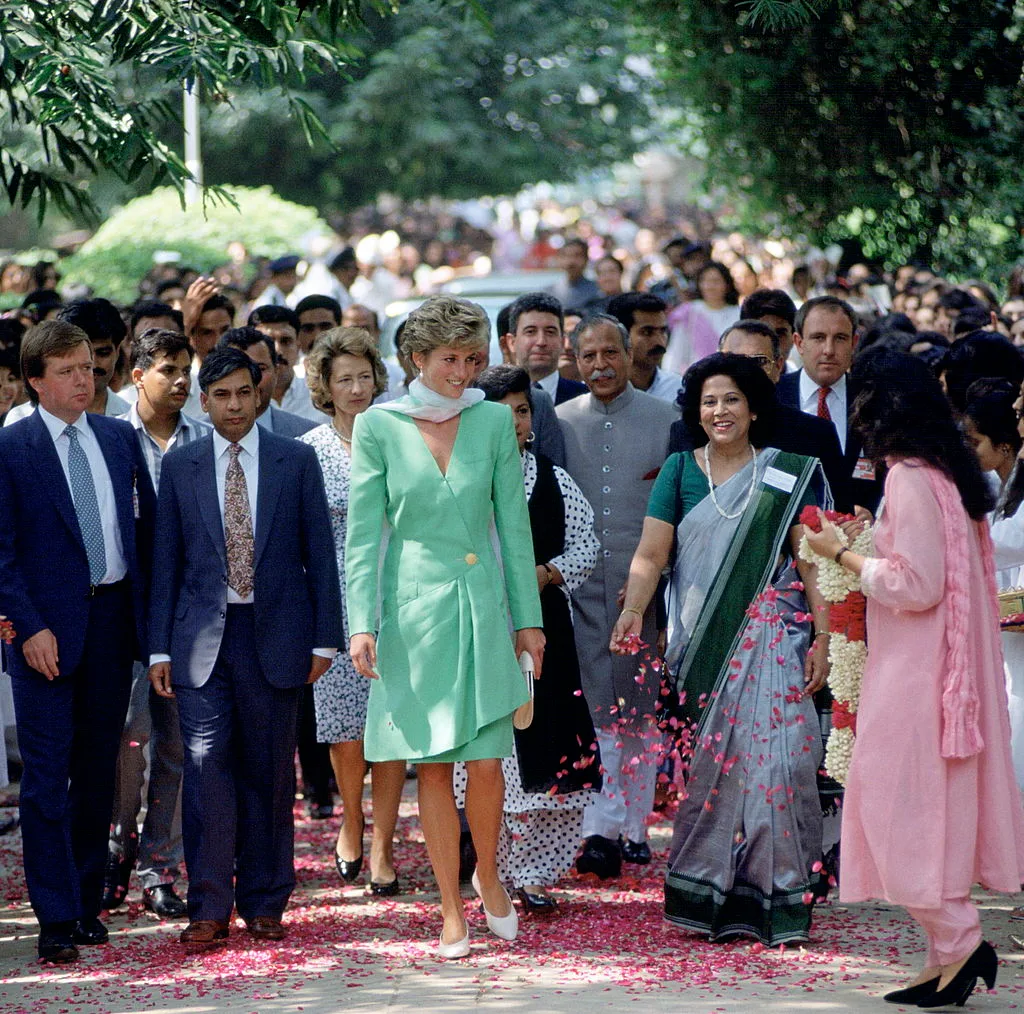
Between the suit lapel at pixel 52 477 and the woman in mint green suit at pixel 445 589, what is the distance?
3.43 feet

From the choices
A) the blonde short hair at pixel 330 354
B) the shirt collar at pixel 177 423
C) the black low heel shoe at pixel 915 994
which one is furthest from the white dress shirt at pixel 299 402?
the black low heel shoe at pixel 915 994

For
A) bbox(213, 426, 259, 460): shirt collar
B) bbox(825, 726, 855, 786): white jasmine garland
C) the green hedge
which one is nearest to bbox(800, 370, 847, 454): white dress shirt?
bbox(825, 726, 855, 786): white jasmine garland

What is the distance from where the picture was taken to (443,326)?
271 inches

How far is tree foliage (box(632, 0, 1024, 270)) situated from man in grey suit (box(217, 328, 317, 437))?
2.74 m

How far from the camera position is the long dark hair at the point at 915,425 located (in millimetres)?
6082

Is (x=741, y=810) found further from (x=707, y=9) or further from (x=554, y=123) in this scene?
(x=554, y=123)

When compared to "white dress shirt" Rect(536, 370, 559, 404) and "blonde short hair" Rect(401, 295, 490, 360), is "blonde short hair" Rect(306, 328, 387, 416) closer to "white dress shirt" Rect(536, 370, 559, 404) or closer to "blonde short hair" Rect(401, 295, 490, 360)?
"blonde short hair" Rect(401, 295, 490, 360)

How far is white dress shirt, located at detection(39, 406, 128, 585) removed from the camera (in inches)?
→ 279

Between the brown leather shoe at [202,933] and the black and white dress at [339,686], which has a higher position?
the black and white dress at [339,686]

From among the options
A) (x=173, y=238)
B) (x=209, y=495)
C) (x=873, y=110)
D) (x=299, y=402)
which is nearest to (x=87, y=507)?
(x=209, y=495)

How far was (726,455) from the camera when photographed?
7164 millimetres

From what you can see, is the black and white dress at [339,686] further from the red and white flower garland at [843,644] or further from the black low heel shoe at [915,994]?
the black low heel shoe at [915,994]

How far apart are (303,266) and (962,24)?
494 inches

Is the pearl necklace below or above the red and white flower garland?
above
